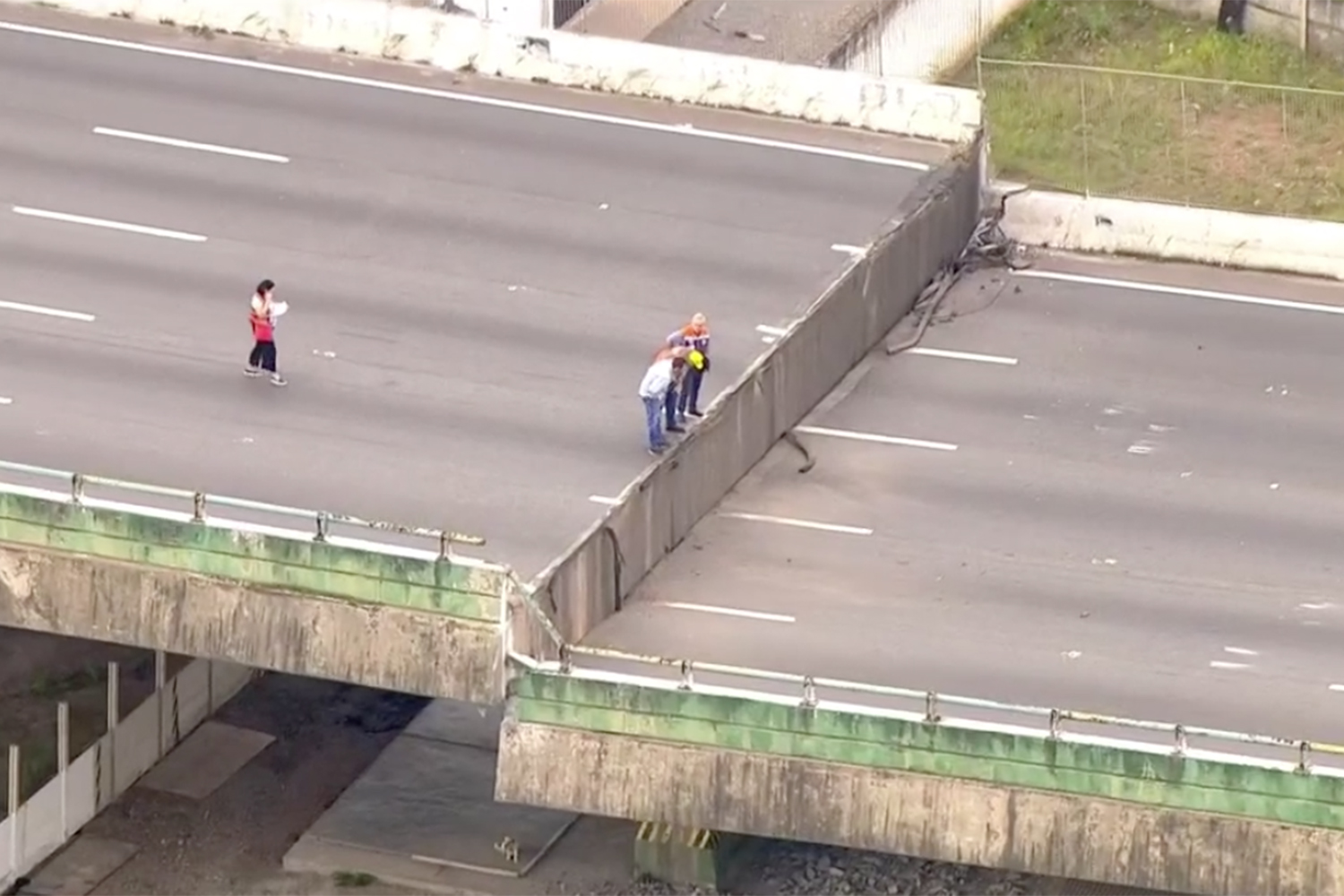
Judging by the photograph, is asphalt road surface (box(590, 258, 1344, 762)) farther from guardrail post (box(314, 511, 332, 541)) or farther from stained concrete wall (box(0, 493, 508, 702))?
guardrail post (box(314, 511, 332, 541))

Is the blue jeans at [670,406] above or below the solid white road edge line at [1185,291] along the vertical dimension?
below

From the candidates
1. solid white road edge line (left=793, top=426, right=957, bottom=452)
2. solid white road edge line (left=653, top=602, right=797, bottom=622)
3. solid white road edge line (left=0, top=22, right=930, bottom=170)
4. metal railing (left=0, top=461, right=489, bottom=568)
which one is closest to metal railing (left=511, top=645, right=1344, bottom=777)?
solid white road edge line (left=653, top=602, right=797, bottom=622)

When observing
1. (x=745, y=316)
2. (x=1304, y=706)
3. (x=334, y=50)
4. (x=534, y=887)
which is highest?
(x=334, y=50)

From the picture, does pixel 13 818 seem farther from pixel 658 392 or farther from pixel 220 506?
pixel 658 392

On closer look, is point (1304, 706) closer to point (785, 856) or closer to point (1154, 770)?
point (1154, 770)

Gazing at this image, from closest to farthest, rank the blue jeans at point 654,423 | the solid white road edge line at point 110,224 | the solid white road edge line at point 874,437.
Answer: the blue jeans at point 654,423 < the solid white road edge line at point 874,437 < the solid white road edge line at point 110,224

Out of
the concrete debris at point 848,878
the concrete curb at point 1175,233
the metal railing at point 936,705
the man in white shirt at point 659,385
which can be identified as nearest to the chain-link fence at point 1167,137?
the concrete curb at point 1175,233

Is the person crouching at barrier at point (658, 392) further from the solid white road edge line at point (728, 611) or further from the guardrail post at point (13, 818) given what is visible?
the guardrail post at point (13, 818)

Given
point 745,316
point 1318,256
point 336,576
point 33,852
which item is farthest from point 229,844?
point 1318,256
